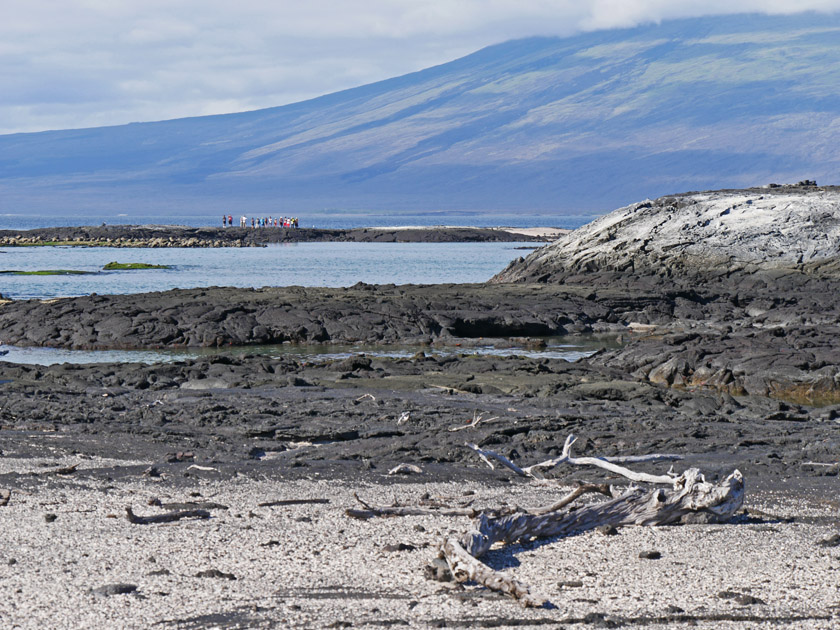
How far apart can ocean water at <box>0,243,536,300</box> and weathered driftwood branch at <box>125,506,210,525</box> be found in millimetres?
30856

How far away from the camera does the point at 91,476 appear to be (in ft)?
34.0

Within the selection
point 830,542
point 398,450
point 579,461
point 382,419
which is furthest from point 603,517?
point 382,419

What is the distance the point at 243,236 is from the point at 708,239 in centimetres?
6697

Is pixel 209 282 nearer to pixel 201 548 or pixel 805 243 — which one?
pixel 805 243

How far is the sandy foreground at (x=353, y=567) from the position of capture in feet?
21.0

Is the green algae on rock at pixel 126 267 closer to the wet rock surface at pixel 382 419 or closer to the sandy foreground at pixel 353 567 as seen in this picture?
the wet rock surface at pixel 382 419

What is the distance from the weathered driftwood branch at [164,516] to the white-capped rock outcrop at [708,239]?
32118 millimetres

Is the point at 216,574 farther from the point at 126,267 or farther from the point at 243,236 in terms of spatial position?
the point at 243,236

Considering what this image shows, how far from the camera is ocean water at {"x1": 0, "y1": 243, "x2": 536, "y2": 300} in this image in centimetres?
4600

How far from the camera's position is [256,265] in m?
62.7

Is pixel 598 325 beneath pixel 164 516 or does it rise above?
beneath

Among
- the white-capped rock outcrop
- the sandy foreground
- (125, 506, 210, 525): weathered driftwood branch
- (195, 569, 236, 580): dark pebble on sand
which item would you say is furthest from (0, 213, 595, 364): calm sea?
(195, 569, 236, 580): dark pebble on sand

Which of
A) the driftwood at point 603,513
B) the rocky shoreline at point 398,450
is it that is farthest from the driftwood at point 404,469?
the driftwood at point 603,513

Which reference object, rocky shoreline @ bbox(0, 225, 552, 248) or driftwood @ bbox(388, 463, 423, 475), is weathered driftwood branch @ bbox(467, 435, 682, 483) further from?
rocky shoreline @ bbox(0, 225, 552, 248)
